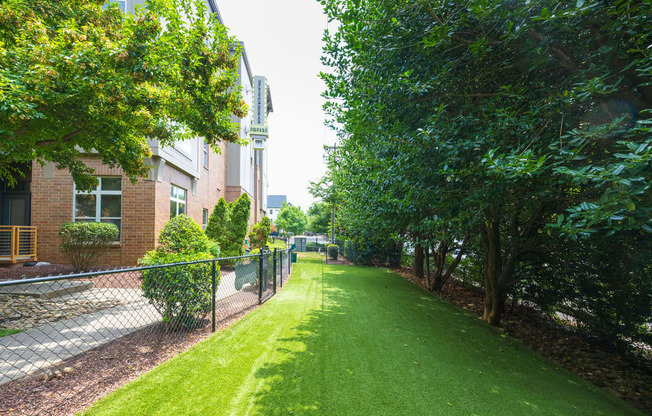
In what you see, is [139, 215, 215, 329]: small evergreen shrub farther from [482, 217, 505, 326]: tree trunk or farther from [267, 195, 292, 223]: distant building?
[267, 195, 292, 223]: distant building

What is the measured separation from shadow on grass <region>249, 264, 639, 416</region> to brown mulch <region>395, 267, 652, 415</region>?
42cm

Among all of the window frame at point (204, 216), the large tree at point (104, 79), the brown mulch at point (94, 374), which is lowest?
the brown mulch at point (94, 374)

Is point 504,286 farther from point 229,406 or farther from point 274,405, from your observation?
point 229,406

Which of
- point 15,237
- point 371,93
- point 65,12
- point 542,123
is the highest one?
point 65,12

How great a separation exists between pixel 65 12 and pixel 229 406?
7.97 meters

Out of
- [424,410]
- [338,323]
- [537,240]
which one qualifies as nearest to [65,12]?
[338,323]

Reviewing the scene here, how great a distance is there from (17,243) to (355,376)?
1176 cm

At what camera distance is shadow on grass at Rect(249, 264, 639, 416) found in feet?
10.2

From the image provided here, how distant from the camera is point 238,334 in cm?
488

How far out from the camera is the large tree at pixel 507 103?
247 centimetres

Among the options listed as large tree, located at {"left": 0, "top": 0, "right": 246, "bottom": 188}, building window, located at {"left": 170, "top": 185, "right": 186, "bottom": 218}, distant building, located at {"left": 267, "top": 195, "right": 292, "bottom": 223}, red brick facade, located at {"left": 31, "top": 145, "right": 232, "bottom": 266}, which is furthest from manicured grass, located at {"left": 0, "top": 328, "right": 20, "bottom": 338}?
distant building, located at {"left": 267, "top": 195, "right": 292, "bottom": 223}

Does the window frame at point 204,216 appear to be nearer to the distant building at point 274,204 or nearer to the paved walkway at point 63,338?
the paved walkway at point 63,338

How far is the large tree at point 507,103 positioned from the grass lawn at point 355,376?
7.18 ft

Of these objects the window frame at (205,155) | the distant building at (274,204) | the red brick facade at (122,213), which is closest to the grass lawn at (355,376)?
the red brick facade at (122,213)
